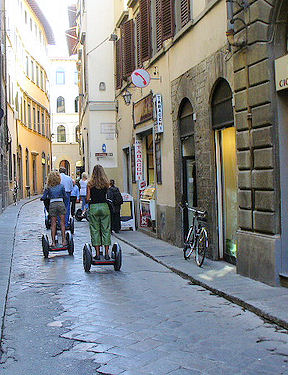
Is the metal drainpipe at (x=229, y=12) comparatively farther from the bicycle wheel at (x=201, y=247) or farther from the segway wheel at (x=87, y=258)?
the segway wheel at (x=87, y=258)

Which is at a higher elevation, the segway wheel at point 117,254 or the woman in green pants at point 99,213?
the woman in green pants at point 99,213

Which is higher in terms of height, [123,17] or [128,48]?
[123,17]

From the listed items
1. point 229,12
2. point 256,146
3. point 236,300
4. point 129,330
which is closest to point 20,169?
point 229,12

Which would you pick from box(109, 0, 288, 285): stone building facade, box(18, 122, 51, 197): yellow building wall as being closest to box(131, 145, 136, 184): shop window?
box(109, 0, 288, 285): stone building facade

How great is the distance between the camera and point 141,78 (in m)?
13.6

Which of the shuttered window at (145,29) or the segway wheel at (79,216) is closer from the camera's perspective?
the shuttered window at (145,29)

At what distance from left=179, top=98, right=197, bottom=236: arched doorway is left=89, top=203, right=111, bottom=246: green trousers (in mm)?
2624

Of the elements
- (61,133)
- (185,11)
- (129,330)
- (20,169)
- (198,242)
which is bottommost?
(129,330)

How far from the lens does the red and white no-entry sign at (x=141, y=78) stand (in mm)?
13576

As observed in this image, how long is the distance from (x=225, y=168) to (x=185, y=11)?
353cm

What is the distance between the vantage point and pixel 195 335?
543 cm

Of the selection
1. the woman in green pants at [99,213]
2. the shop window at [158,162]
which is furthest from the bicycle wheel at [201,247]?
the shop window at [158,162]

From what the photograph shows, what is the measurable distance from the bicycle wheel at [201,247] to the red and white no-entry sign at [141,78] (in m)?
5.37

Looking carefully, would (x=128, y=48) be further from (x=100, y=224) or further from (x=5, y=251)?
(x=100, y=224)
